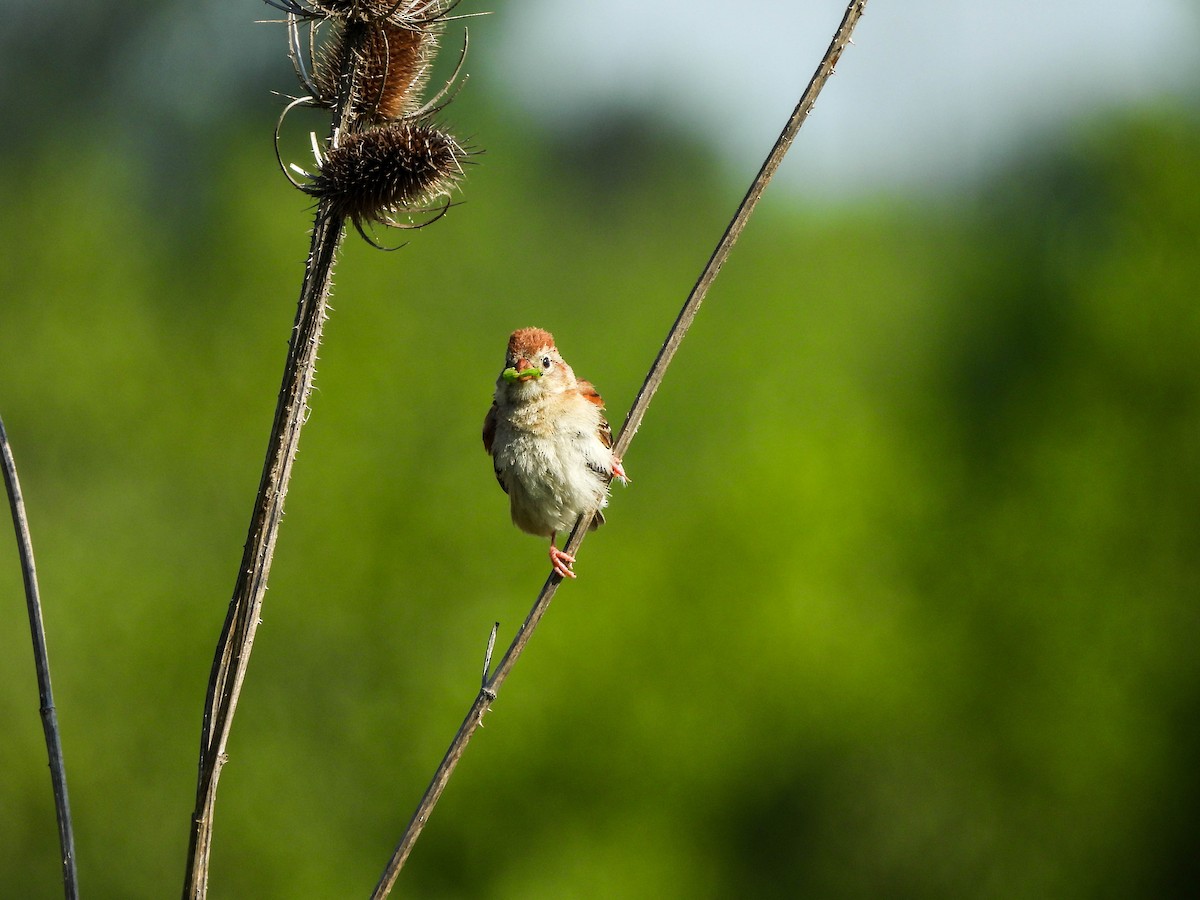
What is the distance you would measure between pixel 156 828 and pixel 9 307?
8537 mm

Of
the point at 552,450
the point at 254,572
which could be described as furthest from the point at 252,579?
the point at 552,450

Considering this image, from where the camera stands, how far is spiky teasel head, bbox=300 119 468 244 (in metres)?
2.70

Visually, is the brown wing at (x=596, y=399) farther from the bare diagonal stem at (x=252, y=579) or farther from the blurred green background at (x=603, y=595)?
the blurred green background at (x=603, y=595)

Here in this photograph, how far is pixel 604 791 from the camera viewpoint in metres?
15.5

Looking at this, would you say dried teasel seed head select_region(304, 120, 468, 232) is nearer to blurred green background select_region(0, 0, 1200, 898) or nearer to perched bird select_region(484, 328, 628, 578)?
perched bird select_region(484, 328, 628, 578)

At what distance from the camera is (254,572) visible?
88.3 inches

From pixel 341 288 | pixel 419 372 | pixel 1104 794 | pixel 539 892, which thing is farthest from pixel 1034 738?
pixel 341 288

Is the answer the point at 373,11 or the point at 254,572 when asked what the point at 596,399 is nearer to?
the point at 373,11

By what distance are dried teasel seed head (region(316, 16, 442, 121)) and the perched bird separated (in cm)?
147

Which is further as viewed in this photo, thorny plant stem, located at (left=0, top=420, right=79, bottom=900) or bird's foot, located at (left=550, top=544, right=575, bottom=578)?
bird's foot, located at (left=550, top=544, right=575, bottom=578)

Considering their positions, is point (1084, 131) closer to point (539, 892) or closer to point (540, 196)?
point (540, 196)

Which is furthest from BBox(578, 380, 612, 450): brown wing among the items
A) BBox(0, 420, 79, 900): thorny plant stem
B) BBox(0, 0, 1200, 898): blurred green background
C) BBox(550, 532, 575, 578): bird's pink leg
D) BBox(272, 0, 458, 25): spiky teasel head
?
BBox(0, 0, 1200, 898): blurred green background

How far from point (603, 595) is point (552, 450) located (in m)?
11.6

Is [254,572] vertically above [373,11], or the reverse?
[373,11]
